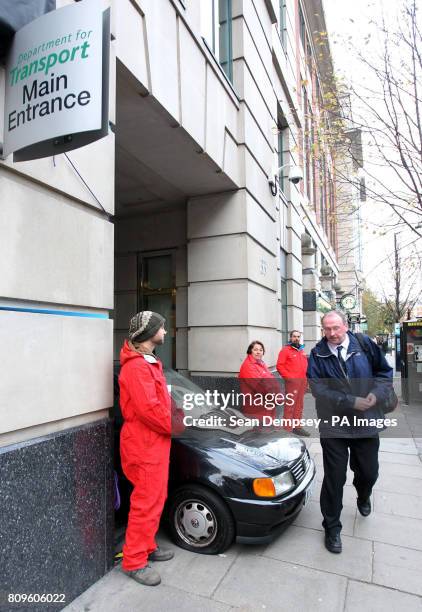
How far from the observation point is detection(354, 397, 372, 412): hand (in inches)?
141

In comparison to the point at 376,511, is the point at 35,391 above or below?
above

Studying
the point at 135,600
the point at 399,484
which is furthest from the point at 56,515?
the point at 399,484

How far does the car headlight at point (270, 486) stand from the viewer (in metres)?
3.37

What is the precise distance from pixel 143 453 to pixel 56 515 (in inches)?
26.6

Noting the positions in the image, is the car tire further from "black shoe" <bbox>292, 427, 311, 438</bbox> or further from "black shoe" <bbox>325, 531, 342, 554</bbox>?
"black shoe" <bbox>292, 427, 311, 438</bbox>

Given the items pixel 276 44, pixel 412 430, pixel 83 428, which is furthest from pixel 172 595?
pixel 276 44

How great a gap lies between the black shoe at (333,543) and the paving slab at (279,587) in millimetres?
356

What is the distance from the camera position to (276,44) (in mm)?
11688

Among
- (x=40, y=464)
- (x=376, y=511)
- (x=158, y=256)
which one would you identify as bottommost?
(x=376, y=511)

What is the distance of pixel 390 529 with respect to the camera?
408 cm

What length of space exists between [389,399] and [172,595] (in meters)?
2.28

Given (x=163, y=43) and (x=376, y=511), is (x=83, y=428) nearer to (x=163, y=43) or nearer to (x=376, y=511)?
(x=376, y=511)

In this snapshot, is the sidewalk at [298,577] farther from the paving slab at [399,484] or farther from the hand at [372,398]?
the hand at [372,398]

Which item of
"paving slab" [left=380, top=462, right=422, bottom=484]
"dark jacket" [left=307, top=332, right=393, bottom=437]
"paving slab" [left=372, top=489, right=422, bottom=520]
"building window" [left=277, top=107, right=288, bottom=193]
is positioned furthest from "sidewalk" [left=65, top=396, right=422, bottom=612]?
"building window" [left=277, top=107, right=288, bottom=193]
